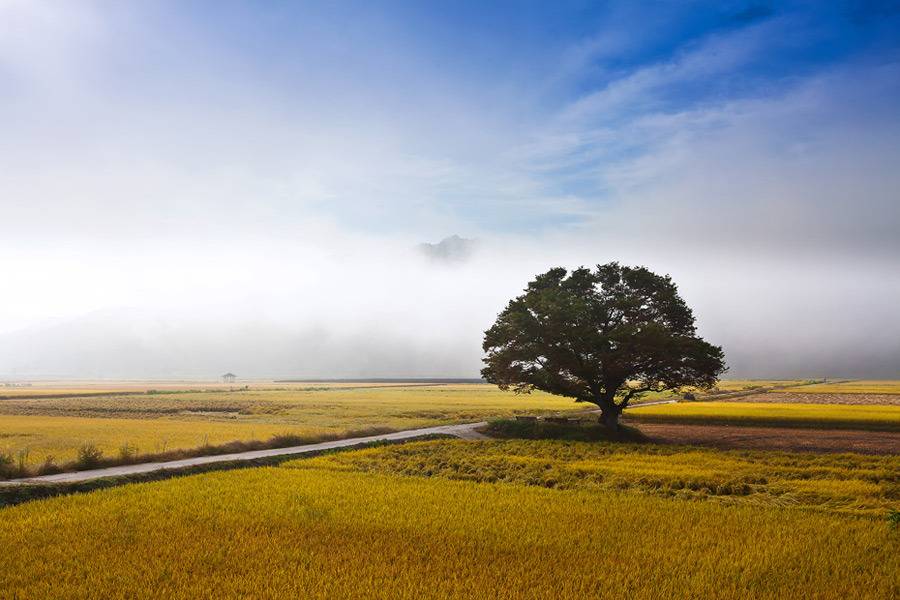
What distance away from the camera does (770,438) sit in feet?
124

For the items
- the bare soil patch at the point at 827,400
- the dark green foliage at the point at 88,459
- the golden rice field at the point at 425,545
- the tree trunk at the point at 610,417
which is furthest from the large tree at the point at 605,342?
the bare soil patch at the point at 827,400

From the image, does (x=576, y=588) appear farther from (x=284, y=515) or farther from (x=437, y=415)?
(x=437, y=415)

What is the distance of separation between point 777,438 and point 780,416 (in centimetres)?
1388

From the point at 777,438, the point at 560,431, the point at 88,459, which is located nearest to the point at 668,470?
the point at 560,431

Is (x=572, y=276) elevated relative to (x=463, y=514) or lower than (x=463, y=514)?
elevated

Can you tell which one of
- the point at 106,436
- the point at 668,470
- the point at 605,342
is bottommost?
the point at 668,470

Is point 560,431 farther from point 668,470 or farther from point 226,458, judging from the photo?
point 226,458

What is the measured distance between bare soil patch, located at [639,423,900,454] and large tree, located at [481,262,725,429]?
354 cm

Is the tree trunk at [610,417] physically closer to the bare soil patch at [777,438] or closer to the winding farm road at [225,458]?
the bare soil patch at [777,438]

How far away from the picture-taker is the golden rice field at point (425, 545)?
1054 centimetres

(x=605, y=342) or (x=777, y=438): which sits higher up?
(x=605, y=342)

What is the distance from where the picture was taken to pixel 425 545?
43.2 feet

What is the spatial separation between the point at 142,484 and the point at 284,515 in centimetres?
683

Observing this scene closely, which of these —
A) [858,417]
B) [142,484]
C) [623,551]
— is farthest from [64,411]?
[858,417]
